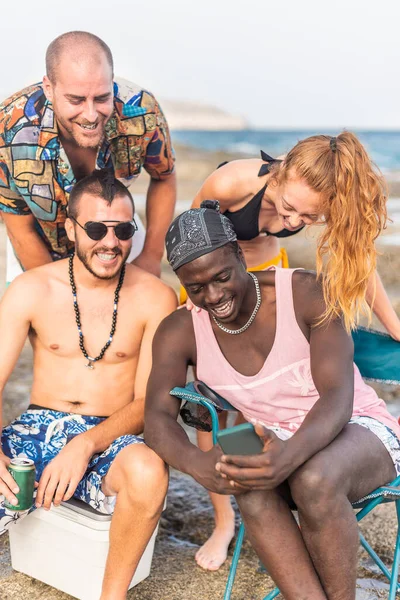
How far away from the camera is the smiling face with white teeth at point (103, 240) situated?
10.6 feet

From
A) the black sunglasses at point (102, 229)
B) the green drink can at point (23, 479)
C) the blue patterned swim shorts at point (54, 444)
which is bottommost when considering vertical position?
the blue patterned swim shorts at point (54, 444)

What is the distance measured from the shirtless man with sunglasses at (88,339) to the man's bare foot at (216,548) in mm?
745

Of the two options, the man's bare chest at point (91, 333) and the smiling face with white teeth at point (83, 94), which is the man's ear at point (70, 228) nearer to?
the man's bare chest at point (91, 333)

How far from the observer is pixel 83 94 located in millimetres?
3377

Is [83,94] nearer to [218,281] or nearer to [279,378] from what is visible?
[218,281]

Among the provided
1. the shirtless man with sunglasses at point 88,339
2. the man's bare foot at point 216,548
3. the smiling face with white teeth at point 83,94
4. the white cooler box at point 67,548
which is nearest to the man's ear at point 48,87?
the smiling face with white teeth at point 83,94

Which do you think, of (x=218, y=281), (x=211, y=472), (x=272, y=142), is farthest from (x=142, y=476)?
(x=272, y=142)

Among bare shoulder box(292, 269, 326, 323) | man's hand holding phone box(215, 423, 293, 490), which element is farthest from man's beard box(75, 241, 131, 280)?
man's hand holding phone box(215, 423, 293, 490)

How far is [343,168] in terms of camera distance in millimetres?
2846

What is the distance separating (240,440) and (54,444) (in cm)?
111

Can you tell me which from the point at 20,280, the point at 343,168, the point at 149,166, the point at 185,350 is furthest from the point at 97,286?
the point at 343,168

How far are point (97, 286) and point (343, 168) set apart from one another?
49.3 inches

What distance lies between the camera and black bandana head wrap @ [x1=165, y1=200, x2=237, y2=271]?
273cm

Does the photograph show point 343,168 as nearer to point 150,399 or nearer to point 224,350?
point 224,350
